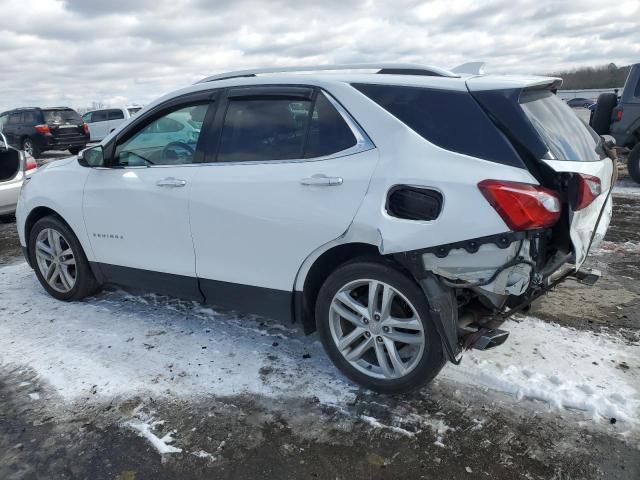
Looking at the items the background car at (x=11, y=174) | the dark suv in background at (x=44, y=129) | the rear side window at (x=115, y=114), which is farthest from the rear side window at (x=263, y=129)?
the rear side window at (x=115, y=114)

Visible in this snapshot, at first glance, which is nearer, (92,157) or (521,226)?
(521,226)

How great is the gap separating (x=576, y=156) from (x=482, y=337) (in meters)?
1.09

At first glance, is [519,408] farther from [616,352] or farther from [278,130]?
[278,130]

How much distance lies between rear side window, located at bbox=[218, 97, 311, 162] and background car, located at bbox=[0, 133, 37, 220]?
17.1ft

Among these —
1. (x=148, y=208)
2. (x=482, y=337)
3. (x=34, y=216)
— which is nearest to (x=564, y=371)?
(x=482, y=337)

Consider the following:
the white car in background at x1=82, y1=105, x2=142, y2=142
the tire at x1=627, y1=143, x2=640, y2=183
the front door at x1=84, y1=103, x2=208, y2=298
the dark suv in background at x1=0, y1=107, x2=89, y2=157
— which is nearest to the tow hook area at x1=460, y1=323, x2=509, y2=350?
the front door at x1=84, y1=103, x2=208, y2=298

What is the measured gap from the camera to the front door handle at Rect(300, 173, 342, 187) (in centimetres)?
289

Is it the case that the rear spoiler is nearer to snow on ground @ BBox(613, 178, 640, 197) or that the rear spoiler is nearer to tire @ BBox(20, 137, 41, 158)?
snow on ground @ BBox(613, 178, 640, 197)

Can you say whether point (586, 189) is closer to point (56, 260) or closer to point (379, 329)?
point (379, 329)

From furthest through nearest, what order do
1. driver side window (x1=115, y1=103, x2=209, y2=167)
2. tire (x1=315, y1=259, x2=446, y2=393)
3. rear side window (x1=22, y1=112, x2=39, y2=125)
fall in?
rear side window (x1=22, y1=112, x2=39, y2=125), driver side window (x1=115, y1=103, x2=209, y2=167), tire (x1=315, y1=259, x2=446, y2=393)

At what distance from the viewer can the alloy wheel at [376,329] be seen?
9.46 ft

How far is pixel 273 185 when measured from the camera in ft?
10.2

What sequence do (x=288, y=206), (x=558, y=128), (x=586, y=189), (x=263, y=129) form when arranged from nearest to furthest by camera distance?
1. (x=586, y=189)
2. (x=558, y=128)
3. (x=288, y=206)
4. (x=263, y=129)

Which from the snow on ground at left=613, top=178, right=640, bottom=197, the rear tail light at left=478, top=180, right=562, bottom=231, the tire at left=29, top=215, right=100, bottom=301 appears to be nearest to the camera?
the rear tail light at left=478, top=180, right=562, bottom=231
